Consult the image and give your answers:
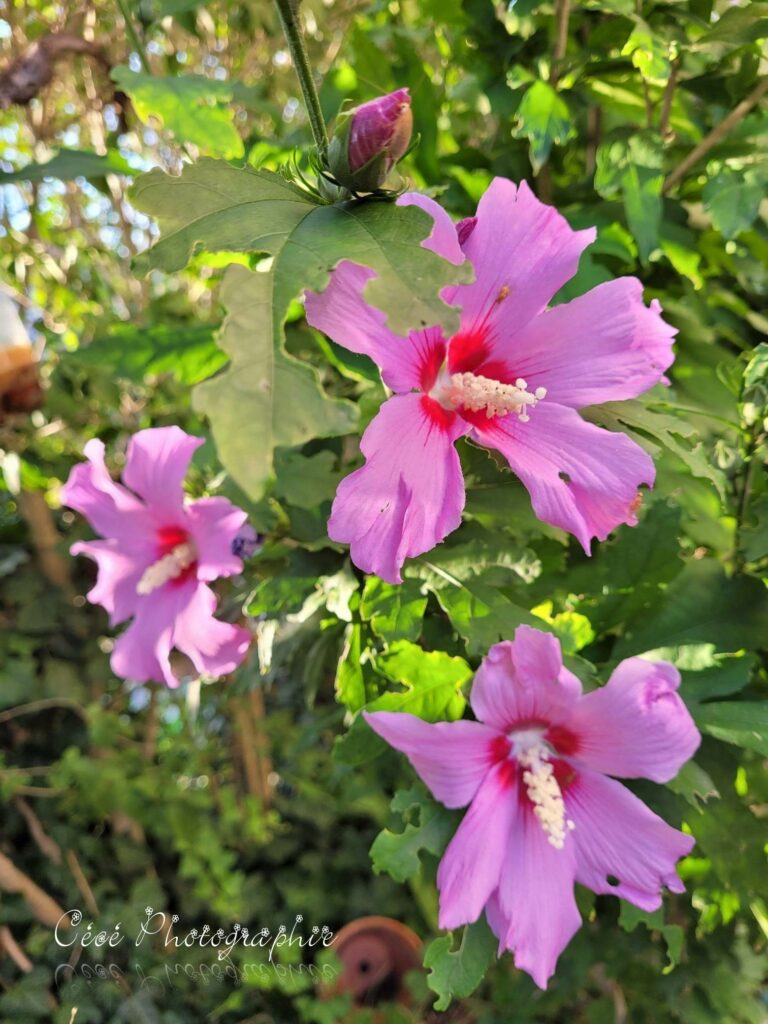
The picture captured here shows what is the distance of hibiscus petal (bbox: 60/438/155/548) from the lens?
691mm

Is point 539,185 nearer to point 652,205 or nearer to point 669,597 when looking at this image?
point 652,205

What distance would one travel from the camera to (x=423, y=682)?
536 millimetres

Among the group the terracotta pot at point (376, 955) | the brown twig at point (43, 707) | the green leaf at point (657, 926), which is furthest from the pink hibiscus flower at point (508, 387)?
the brown twig at point (43, 707)

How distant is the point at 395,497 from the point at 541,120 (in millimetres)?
438

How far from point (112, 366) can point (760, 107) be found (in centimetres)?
69

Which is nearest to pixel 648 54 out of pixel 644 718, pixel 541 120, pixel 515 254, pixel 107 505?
pixel 541 120

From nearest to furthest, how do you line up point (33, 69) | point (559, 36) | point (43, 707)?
point (559, 36) → point (33, 69) → point (43, 707)

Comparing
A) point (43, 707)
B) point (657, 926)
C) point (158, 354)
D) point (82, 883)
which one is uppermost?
point (158, 354)

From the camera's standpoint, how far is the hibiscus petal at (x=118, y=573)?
73cm

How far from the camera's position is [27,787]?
1.28 metres

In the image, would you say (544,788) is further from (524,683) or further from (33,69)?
(33,69)

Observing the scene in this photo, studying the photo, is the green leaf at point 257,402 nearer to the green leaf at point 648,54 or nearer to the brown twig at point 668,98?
the green leaf at point 648,54

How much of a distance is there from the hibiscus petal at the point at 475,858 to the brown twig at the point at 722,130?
0.62 m

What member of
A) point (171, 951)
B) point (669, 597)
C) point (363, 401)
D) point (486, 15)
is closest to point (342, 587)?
point (363, 401)
